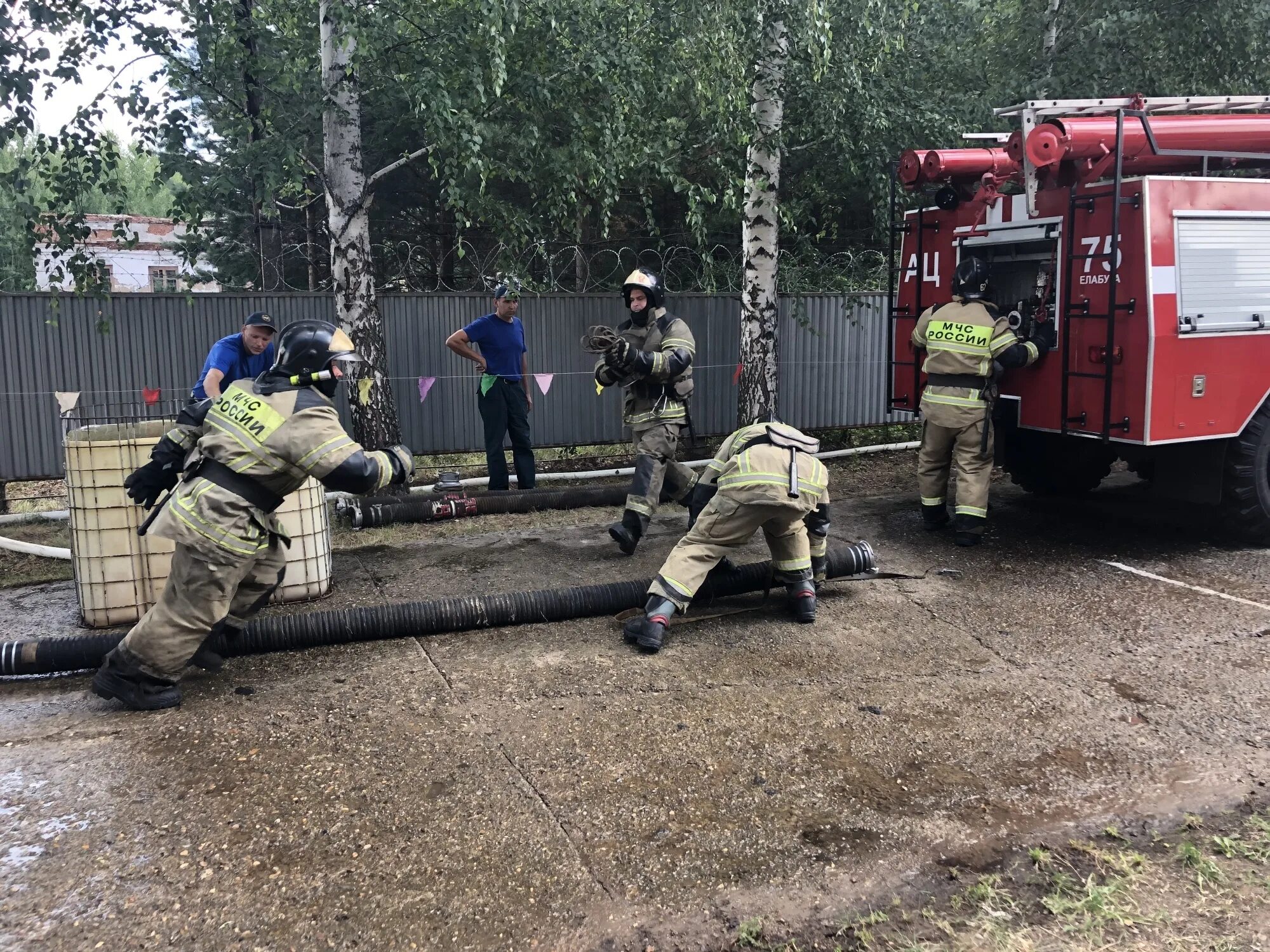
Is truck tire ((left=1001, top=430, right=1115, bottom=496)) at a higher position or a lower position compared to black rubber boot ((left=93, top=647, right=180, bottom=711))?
higher

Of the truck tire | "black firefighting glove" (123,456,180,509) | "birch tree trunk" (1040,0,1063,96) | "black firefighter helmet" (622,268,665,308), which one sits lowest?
the truck tire

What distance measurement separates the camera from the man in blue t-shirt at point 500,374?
26.6 feet

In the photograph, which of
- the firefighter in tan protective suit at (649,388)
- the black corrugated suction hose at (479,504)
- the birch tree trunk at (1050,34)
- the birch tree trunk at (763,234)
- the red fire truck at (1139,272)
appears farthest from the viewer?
the birch tree trunk at (1050,34)

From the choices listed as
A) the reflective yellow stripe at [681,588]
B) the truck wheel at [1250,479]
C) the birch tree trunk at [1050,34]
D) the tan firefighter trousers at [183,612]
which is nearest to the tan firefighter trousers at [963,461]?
the truck wheel at [1250,479]

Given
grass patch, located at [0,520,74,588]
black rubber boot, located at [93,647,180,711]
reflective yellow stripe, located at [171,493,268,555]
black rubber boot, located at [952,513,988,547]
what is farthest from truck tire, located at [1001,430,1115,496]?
grass patch, located at [0,520,74,588]

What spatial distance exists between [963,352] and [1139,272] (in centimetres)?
114

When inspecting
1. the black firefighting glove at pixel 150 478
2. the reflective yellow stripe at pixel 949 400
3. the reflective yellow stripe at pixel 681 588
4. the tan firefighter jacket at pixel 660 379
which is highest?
the tan firefighter jacket at pixel 660 379

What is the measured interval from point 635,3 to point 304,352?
449 centimetres

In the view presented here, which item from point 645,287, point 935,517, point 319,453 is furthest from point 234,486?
point 935,517

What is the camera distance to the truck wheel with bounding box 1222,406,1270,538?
6586 millimetres

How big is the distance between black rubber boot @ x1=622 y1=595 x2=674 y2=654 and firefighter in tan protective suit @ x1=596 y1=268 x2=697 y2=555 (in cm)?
147

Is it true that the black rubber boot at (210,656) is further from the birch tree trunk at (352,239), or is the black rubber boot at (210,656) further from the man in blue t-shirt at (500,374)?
the man in blue t-shirt at (500,374)

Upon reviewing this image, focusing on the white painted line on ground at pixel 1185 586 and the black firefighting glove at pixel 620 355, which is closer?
the white painted line on ground at pixel 1185 586

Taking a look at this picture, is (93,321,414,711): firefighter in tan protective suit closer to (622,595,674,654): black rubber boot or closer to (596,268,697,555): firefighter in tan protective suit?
(622,595,674,654): black rubber boot
